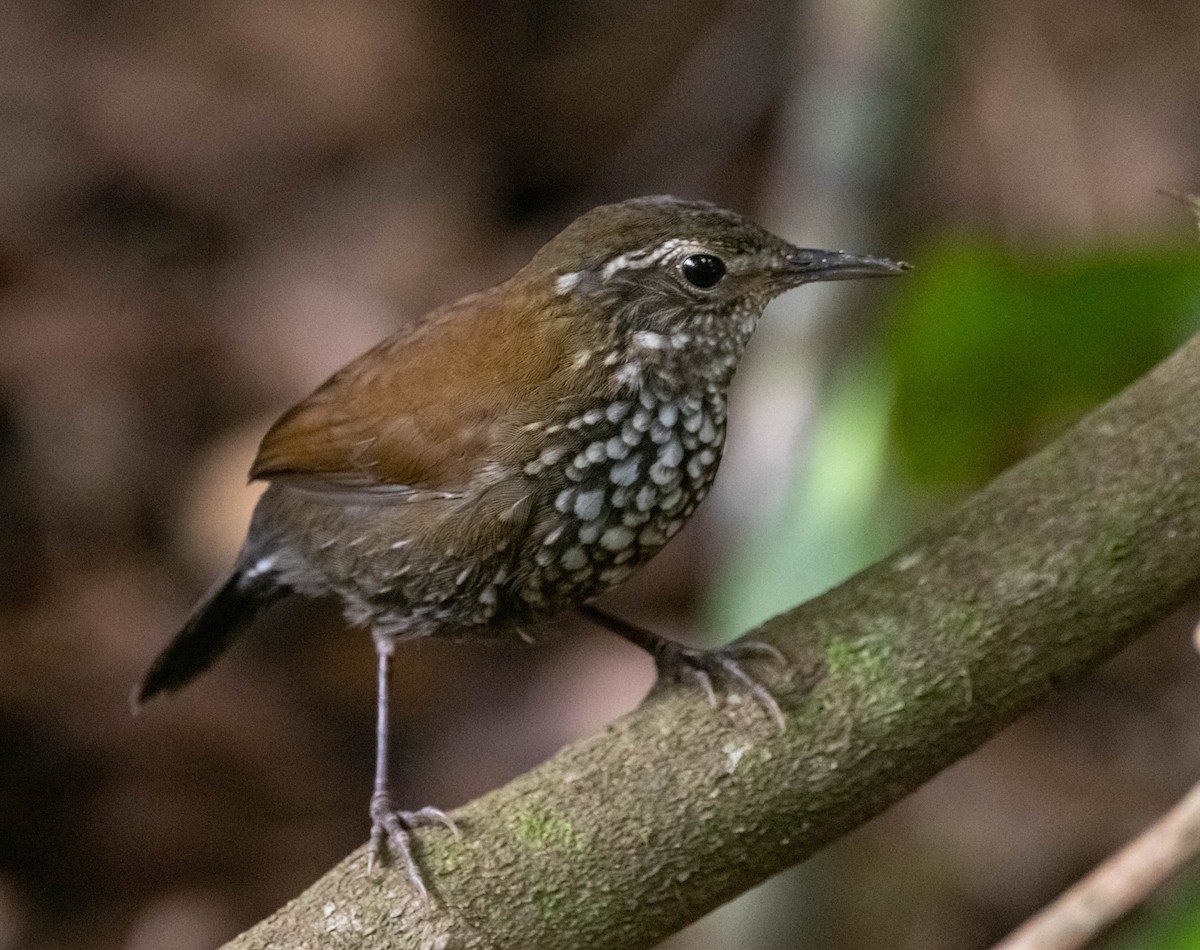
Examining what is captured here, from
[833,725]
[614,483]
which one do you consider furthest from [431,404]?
[833,725]

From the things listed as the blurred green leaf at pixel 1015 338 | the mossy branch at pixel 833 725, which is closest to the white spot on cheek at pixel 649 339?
the mossy branch at pixel 833 725

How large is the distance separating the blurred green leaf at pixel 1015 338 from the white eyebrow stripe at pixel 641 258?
773 mm

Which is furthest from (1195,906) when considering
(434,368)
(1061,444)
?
(434,368)

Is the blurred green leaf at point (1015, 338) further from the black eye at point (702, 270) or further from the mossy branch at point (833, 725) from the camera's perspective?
the black eye at point (702, 270)

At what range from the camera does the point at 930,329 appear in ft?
10.5

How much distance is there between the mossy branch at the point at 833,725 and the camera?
2305 millimetres

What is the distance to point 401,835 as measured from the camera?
2355 millimetres

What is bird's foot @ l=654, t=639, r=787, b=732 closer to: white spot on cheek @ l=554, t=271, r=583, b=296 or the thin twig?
the thin twig

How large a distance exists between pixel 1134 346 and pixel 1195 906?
3.88 feet

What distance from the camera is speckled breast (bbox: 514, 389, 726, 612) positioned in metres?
2.62

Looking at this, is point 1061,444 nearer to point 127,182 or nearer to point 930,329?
point 930,329

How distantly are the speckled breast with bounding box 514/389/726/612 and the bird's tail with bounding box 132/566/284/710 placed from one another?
2.81 ft

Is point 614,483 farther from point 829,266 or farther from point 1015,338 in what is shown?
point 1015,338

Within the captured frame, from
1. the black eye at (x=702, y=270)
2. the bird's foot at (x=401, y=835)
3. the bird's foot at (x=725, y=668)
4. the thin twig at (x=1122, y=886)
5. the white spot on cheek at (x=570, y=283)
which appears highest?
the white spot on cheek at (x=570, y=283)
